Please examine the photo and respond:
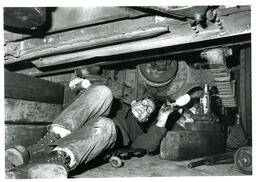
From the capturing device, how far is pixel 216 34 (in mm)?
1256

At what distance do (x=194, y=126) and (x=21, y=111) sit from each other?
128 cm

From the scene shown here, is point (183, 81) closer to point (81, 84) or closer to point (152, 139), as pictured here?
point (152, 139)

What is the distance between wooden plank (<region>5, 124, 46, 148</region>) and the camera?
59.7 inches

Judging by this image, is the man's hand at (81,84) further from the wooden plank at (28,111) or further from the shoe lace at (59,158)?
the shoe lace at (59,158)

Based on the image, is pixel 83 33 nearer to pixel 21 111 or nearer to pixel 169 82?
pixel 21 111

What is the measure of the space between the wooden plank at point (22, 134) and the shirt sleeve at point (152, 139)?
0.76 m

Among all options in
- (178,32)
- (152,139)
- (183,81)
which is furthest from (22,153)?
(183,81)

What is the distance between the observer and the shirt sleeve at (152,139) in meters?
1.85

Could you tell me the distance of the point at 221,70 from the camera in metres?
1.50

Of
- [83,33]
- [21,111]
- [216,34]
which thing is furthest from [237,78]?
[21,111]

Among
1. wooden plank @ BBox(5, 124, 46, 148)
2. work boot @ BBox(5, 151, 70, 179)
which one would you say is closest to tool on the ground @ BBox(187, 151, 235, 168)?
work boot @ BBox(5, 151, 70, 179)

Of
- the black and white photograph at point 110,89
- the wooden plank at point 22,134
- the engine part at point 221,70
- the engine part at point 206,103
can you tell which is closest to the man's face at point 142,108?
the black and white photograph at point 110,89

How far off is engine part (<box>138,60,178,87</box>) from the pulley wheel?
999mm

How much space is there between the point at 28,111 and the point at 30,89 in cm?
16
